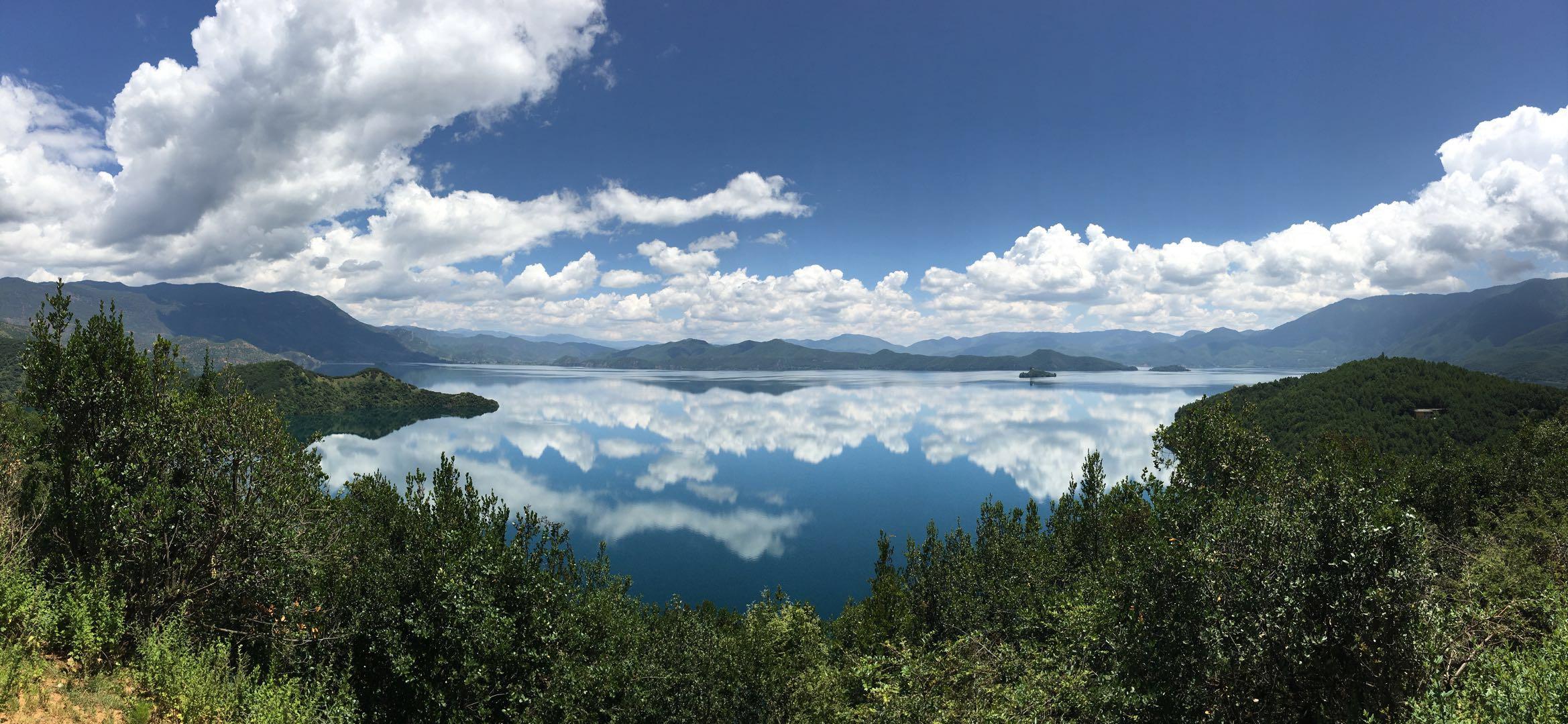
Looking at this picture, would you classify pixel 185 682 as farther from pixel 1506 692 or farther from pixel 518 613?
pixel 1506 692

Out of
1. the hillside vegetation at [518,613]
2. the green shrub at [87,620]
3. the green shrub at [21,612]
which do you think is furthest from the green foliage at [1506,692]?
the green shrub at [21,612]

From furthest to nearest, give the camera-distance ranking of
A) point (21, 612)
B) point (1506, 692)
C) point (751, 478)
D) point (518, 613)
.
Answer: point (751, 478)
point (518, 613)
point (21, 612)
point (1506, 692)

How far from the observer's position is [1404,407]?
13288 centimetres

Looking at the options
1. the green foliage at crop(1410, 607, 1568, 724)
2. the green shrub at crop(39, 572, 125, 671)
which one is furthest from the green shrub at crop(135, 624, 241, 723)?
the green foliage at crop(1410, 607, 1568, 724)

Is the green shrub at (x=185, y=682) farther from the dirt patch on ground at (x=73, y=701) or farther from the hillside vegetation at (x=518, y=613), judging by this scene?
the dirt patch on ground at (x=73, y=701)

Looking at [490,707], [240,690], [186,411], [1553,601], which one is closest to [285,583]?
[240,690]

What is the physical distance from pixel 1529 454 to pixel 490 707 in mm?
80462

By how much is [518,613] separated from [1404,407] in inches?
7410

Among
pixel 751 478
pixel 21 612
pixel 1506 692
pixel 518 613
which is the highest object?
pixel 21 612

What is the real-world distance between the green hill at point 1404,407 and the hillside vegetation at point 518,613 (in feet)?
387

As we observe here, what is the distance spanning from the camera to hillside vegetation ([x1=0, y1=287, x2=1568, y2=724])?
43.6 ft

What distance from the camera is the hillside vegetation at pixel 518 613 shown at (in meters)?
13.3

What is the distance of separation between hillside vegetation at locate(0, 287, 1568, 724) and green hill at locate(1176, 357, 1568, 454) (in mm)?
118092

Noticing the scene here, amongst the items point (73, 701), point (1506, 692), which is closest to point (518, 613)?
point (73, 701)
